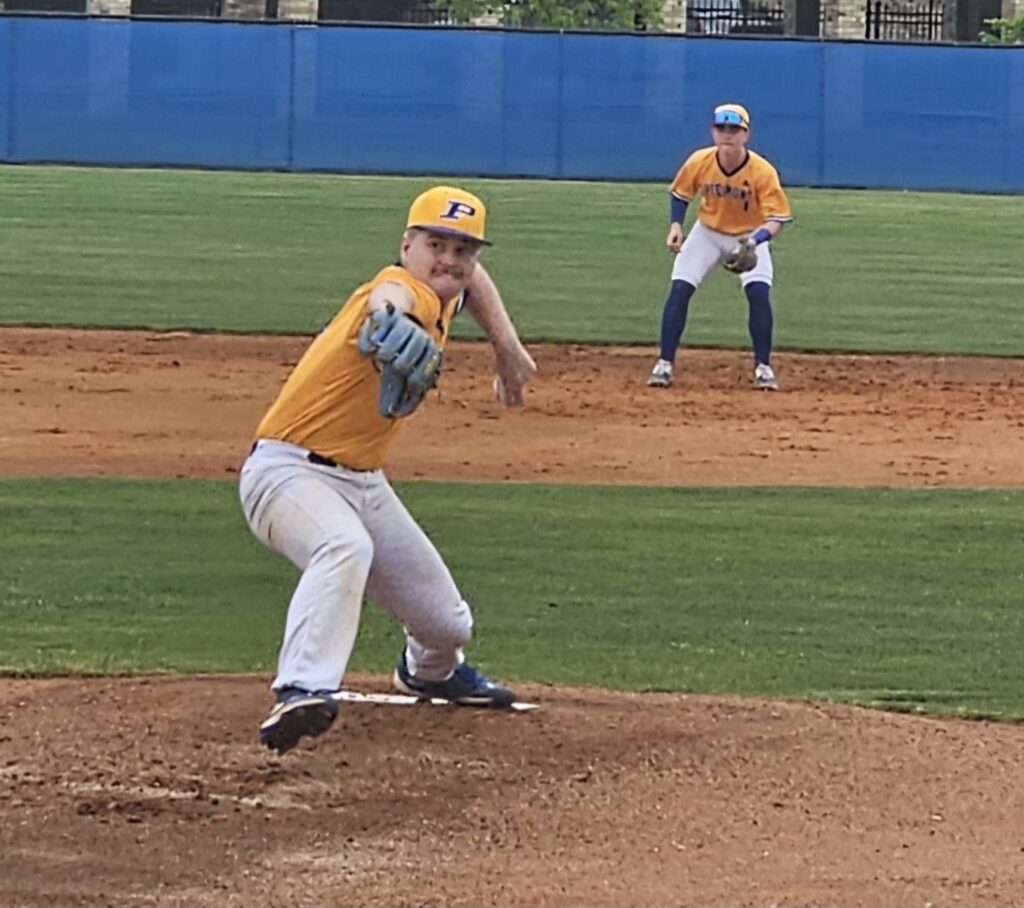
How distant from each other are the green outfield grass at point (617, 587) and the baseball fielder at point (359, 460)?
139 cm

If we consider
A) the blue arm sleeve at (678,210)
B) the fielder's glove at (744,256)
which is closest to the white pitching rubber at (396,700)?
the fielder's glove at (744,256)

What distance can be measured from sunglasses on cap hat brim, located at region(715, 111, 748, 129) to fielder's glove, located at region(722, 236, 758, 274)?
81cm

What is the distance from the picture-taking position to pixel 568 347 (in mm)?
17469

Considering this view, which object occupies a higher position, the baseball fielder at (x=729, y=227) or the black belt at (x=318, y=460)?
the baseball fielder at (x=729, y=227)

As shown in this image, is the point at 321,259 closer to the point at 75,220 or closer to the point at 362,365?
the point at 75,220

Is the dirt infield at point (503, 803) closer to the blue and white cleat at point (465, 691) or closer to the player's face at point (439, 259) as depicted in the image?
the blue and white cleat at point (465, 691)

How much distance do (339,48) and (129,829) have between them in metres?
33.9

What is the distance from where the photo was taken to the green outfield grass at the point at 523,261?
18859 mm

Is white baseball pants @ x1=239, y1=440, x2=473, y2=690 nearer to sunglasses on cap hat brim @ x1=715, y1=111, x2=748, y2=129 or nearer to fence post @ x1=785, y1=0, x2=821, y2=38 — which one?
sunglasses on cap hat brim @ x1=715, y1=111, x2=748, y2=129

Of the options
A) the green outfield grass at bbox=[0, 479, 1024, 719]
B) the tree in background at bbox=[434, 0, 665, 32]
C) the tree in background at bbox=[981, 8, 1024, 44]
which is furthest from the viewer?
the tree in background at bbox=[434, 0, 665, 32]

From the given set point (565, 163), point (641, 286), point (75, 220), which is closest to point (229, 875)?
point (641, 286)

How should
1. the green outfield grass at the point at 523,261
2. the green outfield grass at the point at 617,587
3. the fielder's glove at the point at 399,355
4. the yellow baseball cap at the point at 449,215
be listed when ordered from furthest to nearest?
1. the green outfield grass at the point at 523,261
2. the green outfield grass at the point at 617,587
3. the yellow baseball cap at the point at 449,215
4. the fielder's glove at the point at 399,355

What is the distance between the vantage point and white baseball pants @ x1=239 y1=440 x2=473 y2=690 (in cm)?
618

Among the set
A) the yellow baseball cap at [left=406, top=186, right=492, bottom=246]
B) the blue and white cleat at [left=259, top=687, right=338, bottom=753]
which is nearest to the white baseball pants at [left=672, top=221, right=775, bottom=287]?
the yellow baseball cap at [left=406, top=186, right=492, bottom=246]
